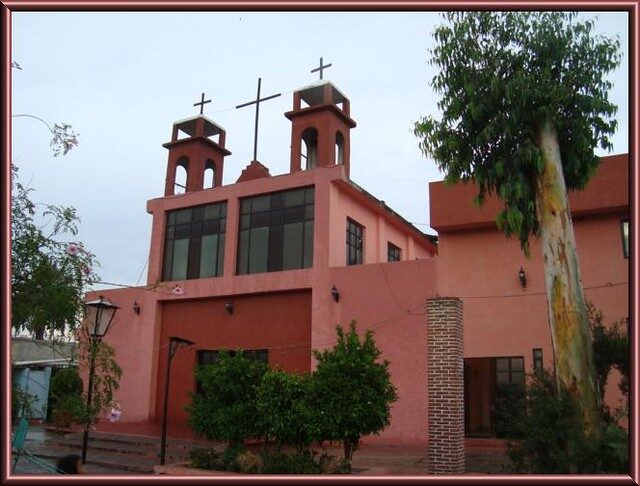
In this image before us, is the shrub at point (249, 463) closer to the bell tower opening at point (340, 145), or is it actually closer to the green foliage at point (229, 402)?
the green foliage at point (229, 402)

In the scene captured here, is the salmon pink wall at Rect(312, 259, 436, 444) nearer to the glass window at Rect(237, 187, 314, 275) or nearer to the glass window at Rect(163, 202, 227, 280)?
the glass window at Rect(237, 187, 314, 275)

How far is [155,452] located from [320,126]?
36.7 ft

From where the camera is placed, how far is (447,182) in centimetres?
1225

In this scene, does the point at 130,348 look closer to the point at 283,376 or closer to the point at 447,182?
the point at 283,376

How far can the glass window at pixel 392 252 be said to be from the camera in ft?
75.4

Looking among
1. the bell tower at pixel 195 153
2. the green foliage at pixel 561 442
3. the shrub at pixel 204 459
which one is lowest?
the shrub at pixel 204 459

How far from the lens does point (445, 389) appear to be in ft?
35.0

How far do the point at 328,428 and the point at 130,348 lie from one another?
13.3 meters

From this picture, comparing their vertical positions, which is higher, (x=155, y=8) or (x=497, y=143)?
(x=497, y=143)

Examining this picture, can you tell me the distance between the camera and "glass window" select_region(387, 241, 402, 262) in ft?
75.4

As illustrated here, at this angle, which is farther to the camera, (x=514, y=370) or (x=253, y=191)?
(x=253, y=191)

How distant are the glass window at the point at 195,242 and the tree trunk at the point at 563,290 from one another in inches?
480

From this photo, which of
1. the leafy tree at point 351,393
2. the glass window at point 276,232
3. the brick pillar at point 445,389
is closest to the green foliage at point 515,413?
the brick pillar at point 445,389

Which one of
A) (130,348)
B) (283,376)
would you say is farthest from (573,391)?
(130,348)
